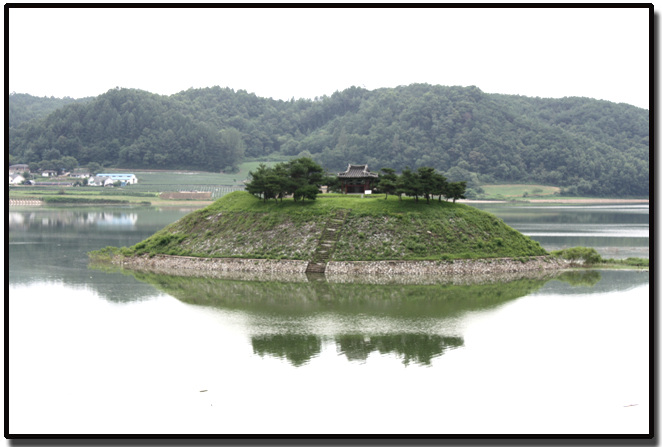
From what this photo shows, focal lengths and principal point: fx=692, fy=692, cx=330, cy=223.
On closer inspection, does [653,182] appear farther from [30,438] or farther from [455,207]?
[455,207]

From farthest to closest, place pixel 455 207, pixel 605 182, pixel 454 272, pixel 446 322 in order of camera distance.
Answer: pixel 605 182 → pixel 455 207 → pixel 454 272 → pixel 446 322

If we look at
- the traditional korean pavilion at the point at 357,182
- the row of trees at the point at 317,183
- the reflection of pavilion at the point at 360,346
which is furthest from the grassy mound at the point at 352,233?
the reflection of pavilion at the point at 360,346

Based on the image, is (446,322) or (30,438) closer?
(30,438)

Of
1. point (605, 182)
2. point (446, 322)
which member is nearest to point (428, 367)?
point (446, 322)

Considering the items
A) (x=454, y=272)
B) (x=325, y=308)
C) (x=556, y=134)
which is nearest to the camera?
(x=325, y=308)

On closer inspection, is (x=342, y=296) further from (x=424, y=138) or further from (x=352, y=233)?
(x=424, y=138)

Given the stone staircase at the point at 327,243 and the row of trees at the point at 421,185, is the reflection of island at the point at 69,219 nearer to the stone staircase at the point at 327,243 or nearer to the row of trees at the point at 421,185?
the stone staircase at the point at 327,243

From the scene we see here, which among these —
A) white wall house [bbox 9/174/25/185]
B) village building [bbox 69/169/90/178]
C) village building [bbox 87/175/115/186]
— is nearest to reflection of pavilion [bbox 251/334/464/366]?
village building [bbox 87/175/115/186]
